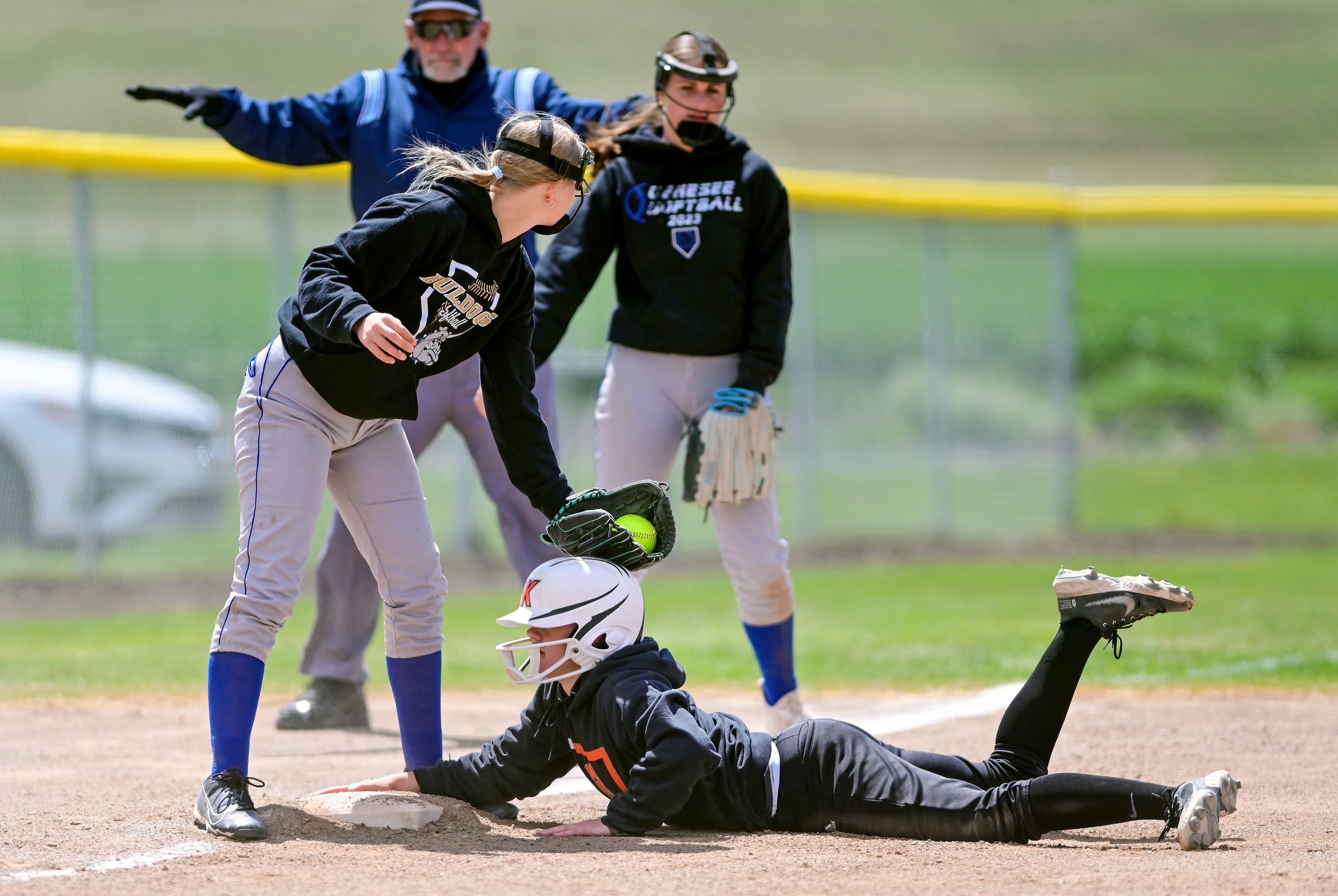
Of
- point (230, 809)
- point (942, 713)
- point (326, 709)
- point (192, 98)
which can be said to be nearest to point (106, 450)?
point (326, 709)

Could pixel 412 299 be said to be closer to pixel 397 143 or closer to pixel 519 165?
pixel 519 165

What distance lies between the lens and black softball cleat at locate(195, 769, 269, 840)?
3855 millimetres

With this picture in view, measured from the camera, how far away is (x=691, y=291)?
18.1ft

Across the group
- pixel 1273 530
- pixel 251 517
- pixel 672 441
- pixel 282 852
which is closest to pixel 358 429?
pixel 251 517

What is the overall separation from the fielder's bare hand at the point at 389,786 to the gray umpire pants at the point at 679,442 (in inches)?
62.5

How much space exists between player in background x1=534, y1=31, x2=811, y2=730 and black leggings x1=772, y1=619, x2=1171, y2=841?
148 centimetres

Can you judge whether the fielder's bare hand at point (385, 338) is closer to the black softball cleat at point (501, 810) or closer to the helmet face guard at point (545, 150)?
the helmet face guard at point (545, 150)

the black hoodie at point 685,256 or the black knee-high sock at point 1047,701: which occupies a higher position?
the black hoodie at point 685,256

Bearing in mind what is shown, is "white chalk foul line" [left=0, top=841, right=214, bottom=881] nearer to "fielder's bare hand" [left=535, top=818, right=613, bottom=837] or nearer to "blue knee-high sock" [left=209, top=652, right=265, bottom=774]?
"blue knee-high sock" [left=209, top=652, right=265, bottom=774]

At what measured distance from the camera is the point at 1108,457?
55.0ft

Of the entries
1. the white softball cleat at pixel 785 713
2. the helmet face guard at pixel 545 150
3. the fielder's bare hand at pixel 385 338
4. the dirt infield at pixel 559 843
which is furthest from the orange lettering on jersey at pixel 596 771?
the white softball cleat at pixel 785 713

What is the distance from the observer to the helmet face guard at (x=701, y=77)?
545 centimetres

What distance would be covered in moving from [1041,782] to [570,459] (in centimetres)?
780

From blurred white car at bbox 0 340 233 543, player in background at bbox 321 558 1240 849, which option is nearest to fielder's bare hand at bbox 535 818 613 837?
player in background at bbox 321 558 1240 849
